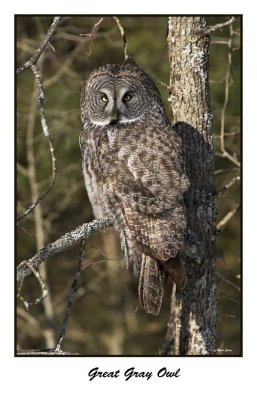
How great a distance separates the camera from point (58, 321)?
8445mm

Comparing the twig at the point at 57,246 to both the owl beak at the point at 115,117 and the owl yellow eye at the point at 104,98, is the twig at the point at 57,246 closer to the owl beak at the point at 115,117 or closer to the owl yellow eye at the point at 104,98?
the owl beak at the point at 115,117

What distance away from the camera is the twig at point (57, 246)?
334 centimetres

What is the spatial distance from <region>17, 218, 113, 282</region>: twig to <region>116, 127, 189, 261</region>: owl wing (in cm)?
21

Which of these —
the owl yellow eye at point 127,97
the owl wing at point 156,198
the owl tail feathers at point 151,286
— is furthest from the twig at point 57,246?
the owl yellow eye at point 127,97

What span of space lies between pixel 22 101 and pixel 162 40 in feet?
5.52

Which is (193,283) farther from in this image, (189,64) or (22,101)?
(22,101)

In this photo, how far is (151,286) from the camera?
387 centimetres

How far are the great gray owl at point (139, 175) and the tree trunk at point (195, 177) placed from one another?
15cm

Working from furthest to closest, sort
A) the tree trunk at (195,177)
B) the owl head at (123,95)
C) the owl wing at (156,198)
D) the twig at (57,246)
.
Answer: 1. the owl head at (123,95)
2. the tree trunk at (195,177)
3. the owl wing at (156,198)
4. the twig at (57,246)

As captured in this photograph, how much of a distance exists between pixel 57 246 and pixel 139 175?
25.7 inches

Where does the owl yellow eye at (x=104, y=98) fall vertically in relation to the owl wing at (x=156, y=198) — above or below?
A: above

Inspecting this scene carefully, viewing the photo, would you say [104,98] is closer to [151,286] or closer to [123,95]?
[123,95]

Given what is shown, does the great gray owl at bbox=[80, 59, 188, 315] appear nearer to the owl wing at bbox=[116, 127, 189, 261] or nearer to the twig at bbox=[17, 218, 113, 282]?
the owl wing at bbox=[116, 127, 189, 261]
